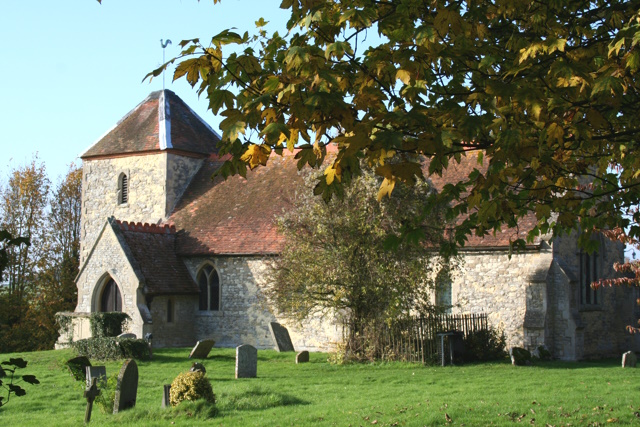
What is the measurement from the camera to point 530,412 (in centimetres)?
1258

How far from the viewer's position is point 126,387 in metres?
13.6

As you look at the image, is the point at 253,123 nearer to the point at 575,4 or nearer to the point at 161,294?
the point at 575,4

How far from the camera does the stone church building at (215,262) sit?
23.1m

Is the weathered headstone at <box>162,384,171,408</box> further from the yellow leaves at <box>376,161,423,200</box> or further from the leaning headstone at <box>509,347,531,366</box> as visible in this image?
the leaning headstone at <box>509,347,531,366</box>

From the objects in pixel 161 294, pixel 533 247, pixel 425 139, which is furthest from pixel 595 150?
pixel 161 294

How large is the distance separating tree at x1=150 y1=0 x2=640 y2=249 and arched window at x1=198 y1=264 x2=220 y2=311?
2181 centimetres

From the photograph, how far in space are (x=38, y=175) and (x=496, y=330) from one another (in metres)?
34.0

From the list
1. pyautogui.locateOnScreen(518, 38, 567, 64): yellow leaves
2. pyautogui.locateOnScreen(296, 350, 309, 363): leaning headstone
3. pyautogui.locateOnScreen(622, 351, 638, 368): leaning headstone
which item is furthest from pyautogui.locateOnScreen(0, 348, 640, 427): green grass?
pyautogui.locateOnScreen(518, 38, 567, 64): yellow leaves

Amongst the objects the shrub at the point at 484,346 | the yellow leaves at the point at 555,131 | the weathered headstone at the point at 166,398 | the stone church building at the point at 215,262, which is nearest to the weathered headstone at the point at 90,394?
the weathered headstone at the point at 166,398

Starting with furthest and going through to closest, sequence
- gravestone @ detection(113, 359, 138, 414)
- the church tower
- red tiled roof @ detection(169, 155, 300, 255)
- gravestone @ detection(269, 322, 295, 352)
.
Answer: the church tower, red tiled roof @ detection(169, 155, 300, 255), gravestone @ detection(269, 322, 295, 352), gravestone @ detection(113, 359, 138, 414)

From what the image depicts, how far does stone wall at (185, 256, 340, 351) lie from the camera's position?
2738 cm

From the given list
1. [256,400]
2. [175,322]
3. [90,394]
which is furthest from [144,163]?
[90,394]

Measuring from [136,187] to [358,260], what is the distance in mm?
15364

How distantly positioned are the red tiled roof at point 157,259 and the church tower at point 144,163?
2955 mm
